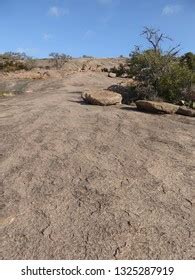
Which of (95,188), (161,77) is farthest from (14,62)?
(95,188)

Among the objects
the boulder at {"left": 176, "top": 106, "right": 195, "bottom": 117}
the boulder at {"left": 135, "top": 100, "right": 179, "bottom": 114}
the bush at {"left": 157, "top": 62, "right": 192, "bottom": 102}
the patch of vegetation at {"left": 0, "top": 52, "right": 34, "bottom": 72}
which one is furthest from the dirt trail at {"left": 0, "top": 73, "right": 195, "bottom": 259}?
the patch of vegetation at {"left": 0, "top": 52, "right": 34, "bottom": 72}

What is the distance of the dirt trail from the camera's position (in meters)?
4.75

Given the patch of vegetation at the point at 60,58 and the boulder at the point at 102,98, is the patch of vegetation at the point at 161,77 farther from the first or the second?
the patch of vegetation at the point at 60,58

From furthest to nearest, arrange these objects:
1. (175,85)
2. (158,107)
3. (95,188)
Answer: (175,85)
(158,107)
(95,188)

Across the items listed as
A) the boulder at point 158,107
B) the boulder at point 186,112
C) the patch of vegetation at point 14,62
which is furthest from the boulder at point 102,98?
the patch of vegetation at point 14,62

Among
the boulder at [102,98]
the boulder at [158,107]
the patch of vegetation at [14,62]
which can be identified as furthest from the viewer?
the patch of vegetation at [14,62]

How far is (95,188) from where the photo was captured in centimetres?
620

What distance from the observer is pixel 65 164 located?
716 centimetres

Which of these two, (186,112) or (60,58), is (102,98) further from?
(60,58)

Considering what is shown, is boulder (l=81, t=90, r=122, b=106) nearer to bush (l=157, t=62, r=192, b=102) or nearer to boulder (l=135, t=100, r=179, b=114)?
boulder (l=135, t=100, r=179, b=114)

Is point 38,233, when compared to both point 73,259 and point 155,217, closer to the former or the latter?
point 73,259

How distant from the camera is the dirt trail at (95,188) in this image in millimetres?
4750

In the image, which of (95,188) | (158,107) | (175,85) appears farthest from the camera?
Answer: (175,85)
